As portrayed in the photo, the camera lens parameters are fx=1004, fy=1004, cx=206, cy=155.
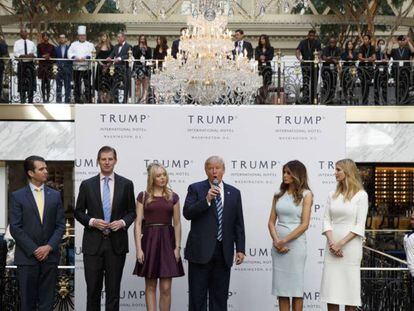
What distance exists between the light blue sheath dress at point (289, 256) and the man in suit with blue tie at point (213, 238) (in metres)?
0.42

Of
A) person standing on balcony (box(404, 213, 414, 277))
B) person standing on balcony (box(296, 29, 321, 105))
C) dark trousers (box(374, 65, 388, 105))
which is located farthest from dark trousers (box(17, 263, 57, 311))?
dark trousers (box(374, 65, 388, 105))

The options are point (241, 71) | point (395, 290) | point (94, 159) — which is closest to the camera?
point (94, 159)

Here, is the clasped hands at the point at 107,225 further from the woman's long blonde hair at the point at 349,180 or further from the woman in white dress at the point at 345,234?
the woman's long blonde hair at the point at 349,180

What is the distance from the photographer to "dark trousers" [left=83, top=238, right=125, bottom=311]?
1066cm

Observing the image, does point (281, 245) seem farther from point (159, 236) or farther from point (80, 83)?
point (80, 83)

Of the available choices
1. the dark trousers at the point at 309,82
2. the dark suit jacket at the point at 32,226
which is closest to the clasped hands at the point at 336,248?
the dark suit jacket at the point at 32,226

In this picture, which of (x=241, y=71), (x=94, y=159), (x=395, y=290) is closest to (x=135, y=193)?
(x=94, y=159)

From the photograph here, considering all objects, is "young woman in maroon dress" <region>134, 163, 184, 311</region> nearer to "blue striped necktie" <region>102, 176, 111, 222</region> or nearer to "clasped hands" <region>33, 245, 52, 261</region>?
"blue striped necktie" <region>102, 176, 111, 222</region>

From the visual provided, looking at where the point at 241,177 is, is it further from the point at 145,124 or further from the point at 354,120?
the point at 354,120

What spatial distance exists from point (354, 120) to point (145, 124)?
11561 millimetres

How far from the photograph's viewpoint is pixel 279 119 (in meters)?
11.5

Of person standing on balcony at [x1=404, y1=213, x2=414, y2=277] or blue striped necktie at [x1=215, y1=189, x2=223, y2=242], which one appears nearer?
blue striped necktie at [x1=215, y1=189, x2=223, y2=242]

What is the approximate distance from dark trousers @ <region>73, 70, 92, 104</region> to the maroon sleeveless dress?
1198 centimetres

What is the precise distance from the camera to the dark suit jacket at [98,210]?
35.0 ft
